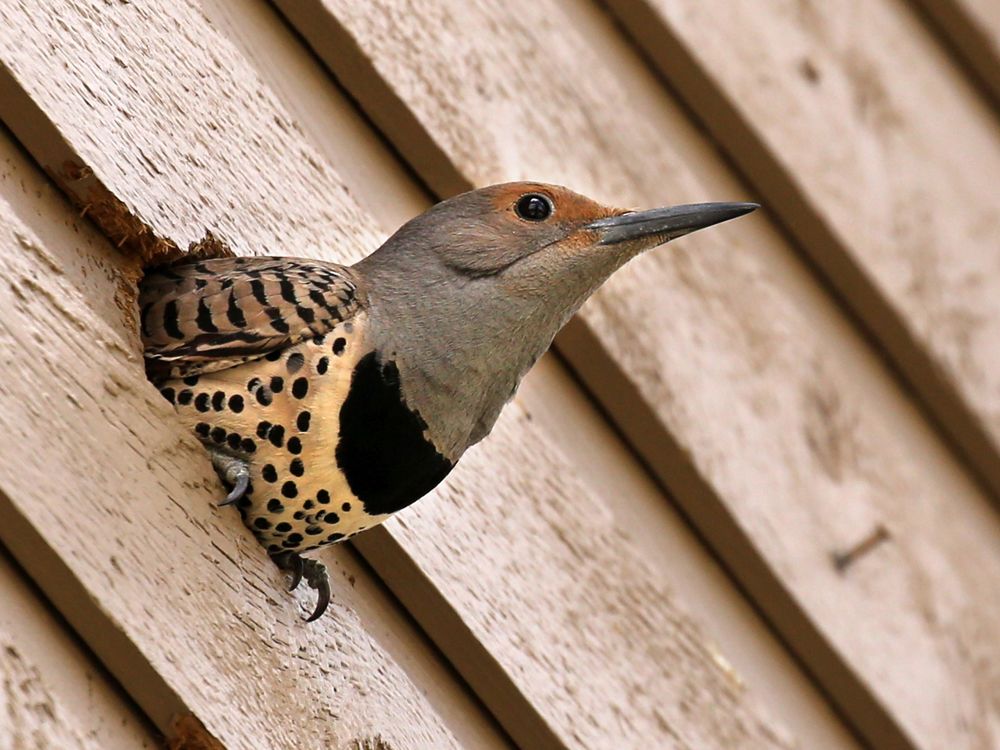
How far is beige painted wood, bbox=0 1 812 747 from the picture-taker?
8.76ft

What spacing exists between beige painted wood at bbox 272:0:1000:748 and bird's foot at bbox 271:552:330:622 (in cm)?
96

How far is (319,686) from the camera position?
100 inches

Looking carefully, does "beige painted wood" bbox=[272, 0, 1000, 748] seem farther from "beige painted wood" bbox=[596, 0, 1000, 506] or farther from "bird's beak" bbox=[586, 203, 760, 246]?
"bird's beak" bbox=[586, 203, 760, 246]

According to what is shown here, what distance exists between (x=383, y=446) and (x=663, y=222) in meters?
0.65

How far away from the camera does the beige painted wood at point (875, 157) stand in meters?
3.84

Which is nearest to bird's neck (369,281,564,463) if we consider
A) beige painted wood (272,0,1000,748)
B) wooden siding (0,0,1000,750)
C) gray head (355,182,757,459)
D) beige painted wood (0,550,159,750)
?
gray head (355,182,757,459)

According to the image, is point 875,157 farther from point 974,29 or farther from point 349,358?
point 349,358

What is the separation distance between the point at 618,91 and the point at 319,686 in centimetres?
168

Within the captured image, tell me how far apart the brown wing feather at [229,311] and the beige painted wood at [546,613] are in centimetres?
10

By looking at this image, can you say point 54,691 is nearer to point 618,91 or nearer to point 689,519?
point 689,519

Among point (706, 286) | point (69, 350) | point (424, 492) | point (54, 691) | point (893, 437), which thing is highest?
point (69, 350)

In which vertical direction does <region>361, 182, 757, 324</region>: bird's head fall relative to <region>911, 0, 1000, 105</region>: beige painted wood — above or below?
above

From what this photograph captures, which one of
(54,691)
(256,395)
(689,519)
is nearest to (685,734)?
(689,519)

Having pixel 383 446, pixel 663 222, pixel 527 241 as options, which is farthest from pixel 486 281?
pixel 383 446
